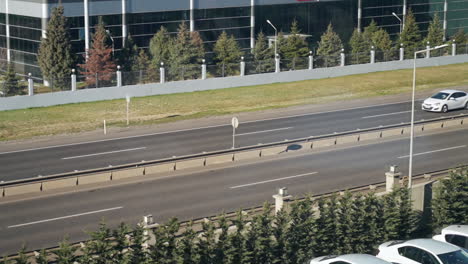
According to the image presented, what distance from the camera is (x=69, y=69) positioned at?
55.9 m

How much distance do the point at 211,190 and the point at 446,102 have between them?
2303cm

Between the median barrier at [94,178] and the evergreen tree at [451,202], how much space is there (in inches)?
522

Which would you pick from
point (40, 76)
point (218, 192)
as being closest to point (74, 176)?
point (218, 192)

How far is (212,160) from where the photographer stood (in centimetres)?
3750

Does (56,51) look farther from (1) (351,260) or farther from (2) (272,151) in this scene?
(1) (351,260)

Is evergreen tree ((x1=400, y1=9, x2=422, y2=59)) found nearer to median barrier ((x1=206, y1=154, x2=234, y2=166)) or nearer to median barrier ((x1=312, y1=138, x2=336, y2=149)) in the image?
median barrier ((x1=312, y1=138, x2=336, y2=149))

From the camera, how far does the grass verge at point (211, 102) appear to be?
49.0 m

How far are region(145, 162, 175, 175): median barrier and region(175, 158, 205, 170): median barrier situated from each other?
0.25 m

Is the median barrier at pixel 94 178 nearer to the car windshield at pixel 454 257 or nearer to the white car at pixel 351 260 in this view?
the white car at pixel 351 260

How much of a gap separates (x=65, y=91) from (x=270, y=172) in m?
21.6

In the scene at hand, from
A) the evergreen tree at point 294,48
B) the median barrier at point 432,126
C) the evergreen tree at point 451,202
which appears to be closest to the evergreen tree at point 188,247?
Result: the evergreen tree at point 451,202

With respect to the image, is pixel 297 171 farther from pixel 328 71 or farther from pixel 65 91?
pixel 328 71

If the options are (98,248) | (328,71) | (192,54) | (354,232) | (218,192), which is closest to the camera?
(98,248)

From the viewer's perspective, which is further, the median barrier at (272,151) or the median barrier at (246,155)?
the median barrier at (272,151)
